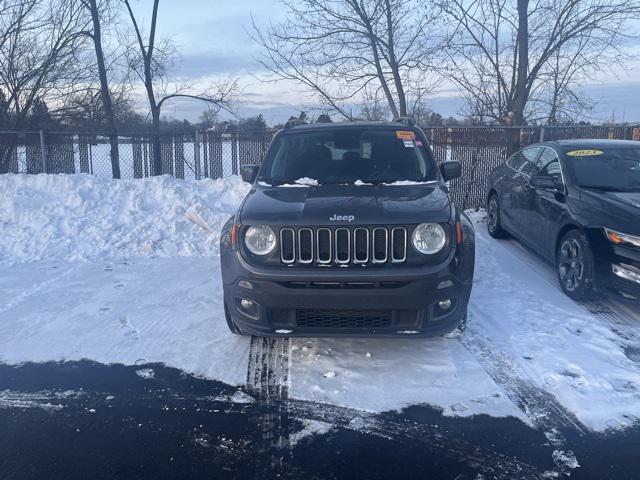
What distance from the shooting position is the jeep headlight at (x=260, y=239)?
13.5 ft

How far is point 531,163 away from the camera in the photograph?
775 centimetres

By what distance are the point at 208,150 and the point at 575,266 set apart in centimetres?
1068

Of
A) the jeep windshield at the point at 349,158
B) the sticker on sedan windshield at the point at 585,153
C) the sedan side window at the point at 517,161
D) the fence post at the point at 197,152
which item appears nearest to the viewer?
the jeep windshield at the point at 349,158

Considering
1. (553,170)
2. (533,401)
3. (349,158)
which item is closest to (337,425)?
(533,401)

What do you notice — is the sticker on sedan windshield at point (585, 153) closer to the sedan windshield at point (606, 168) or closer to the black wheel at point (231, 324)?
the sedan windshield at point (606, 168)

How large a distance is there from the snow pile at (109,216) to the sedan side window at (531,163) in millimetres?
4801

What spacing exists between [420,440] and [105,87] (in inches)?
606

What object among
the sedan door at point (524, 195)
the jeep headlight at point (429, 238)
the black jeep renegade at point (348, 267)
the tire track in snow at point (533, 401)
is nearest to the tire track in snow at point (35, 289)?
the black jeep renegade at point (348, 267)

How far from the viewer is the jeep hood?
4043 millimetres

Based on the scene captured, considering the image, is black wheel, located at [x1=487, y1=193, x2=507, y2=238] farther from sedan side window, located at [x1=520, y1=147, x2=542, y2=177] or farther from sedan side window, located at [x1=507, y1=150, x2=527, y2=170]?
sedan side window, located at [x1=520, y1=147, x2=542, y2=177]

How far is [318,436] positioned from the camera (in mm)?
3369

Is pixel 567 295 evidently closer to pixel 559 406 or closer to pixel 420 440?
pixel 559 406

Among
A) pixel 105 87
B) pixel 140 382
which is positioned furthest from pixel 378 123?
pixel 105 87

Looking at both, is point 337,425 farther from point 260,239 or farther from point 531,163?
point 531,163
